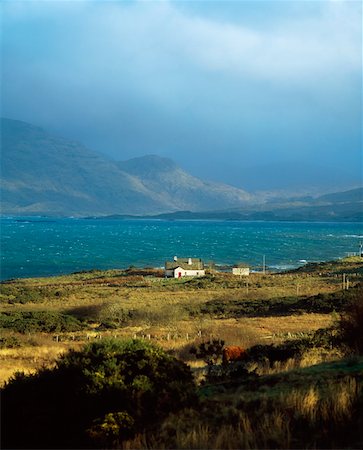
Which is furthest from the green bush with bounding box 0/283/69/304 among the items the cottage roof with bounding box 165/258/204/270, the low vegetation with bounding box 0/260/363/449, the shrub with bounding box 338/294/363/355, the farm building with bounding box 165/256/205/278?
the shrub with bounding box 338/294/363/355

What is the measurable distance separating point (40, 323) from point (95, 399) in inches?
988

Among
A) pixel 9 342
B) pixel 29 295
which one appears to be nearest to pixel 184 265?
pixel 29 295

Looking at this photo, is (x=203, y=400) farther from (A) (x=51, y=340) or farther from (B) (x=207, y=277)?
(B) (x=207, y=277)

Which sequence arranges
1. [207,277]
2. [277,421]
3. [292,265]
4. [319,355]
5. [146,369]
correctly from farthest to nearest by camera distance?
[292,265]
[207,277]
[319,355]
[146,369]
[277,421]

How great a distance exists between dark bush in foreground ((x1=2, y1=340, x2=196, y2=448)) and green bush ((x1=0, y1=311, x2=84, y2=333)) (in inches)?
876

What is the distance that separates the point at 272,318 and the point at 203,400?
1027 inches

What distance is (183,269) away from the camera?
260ft

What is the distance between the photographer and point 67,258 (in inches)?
4333

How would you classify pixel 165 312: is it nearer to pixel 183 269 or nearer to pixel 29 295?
pixel 29 295

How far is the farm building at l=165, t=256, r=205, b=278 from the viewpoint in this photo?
77938 mm

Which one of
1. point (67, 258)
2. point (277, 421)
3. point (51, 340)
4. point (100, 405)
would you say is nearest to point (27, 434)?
point (100, 405)

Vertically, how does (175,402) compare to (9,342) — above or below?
above

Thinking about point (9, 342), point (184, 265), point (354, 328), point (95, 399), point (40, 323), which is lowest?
point (184, 265)

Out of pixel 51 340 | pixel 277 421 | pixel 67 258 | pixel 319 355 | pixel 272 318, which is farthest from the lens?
pixel 67 258
